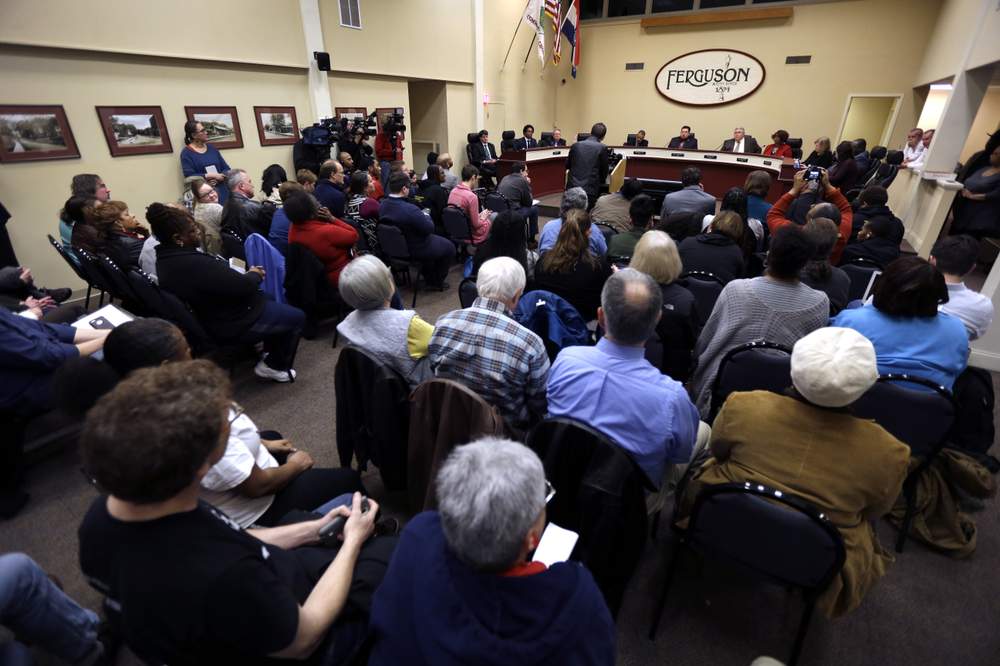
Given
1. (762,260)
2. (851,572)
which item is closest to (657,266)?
(851,572)

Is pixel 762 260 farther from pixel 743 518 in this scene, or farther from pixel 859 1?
pixel 859 1

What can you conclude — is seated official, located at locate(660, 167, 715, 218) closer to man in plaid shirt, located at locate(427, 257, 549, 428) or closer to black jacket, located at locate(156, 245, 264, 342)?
man in plaid shirt, located at locate(427, 257, 549, 428)

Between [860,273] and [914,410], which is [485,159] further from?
[914,410]

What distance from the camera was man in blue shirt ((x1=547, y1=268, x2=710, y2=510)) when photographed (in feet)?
4.62

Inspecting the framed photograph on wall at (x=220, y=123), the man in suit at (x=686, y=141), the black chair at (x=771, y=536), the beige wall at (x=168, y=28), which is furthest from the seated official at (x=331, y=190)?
the man in suit at (x=686, y=141)

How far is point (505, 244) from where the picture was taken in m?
3.24

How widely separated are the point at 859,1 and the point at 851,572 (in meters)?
12.3

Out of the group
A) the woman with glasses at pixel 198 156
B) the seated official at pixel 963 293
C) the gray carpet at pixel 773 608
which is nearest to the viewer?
the gray carpet at pixel 773 608

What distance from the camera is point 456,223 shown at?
4680mm

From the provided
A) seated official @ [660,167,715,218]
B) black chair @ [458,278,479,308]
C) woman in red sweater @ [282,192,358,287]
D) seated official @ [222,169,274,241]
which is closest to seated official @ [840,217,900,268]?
seated official @ [660,167,715,218]

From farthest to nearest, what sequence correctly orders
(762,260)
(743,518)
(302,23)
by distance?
(302,23), (762,260), (743,518)

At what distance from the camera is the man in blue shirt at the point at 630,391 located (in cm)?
141

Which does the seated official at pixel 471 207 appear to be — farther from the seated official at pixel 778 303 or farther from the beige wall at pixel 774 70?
the beige wall at pixel 774 70

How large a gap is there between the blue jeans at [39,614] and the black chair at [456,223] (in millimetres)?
3887
